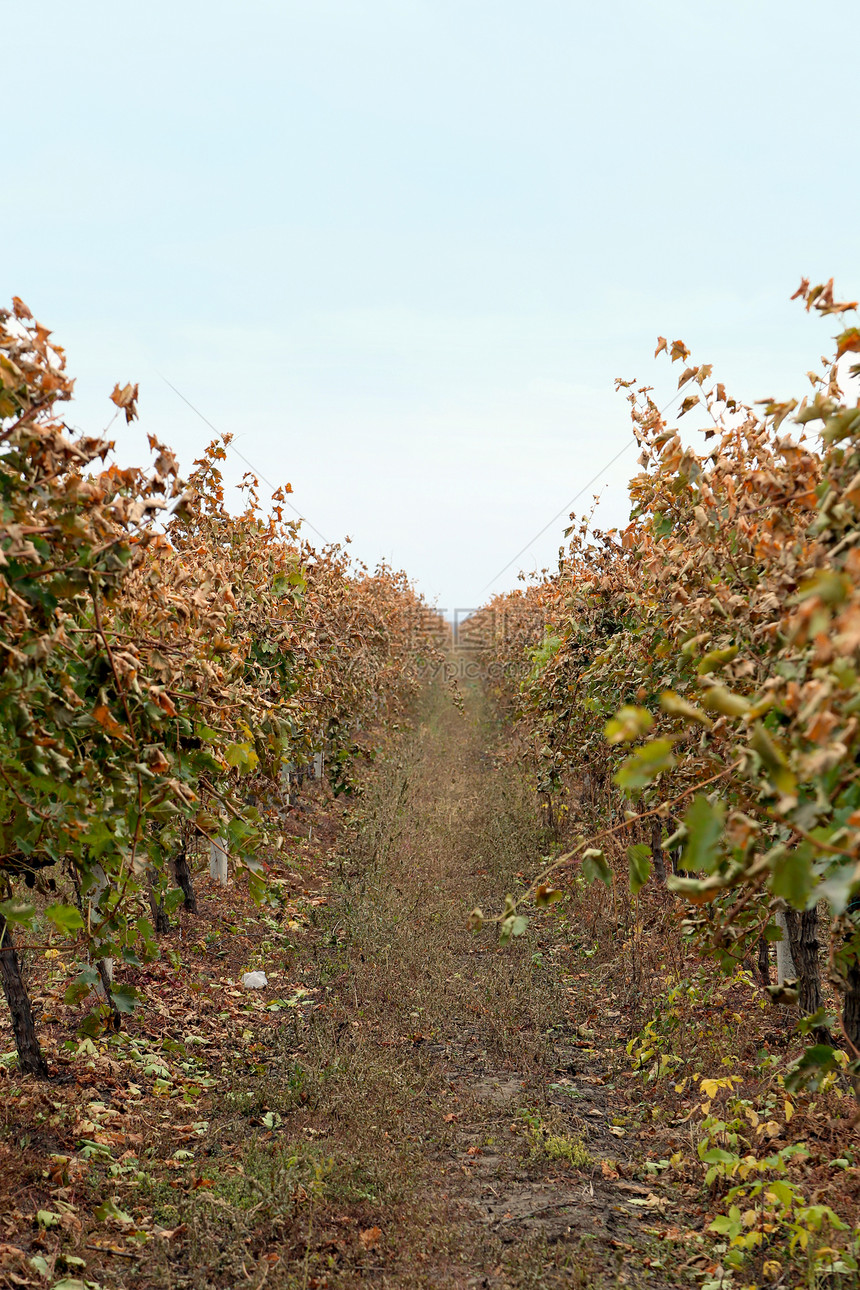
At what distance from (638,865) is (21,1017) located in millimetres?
3706

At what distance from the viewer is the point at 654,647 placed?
5.34m

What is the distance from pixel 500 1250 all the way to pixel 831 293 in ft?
12.5

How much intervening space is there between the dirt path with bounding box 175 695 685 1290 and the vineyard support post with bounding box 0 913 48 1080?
1104mm

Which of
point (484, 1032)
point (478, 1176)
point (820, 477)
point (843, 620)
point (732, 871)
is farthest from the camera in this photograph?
point (484, 1032)

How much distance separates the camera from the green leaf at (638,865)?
2.54 meters

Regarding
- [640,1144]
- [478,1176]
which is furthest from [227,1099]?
[640,1144]

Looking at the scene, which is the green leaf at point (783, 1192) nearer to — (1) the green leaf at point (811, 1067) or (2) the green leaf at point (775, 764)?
(1) the green leaf at point (811, 1067)

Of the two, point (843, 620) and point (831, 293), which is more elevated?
point (831, 293)

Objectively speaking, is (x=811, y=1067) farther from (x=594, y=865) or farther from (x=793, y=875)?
(x=793, y=875)

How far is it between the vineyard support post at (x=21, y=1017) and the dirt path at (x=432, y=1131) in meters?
1.10

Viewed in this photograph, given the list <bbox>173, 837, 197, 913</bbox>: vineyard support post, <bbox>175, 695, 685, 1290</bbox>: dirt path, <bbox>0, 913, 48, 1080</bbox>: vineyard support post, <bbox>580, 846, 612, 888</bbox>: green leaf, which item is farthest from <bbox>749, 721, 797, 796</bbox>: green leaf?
<bbox>173, 837, 197, 913</bbox>: vineyard support post

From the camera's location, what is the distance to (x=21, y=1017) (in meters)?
4.66

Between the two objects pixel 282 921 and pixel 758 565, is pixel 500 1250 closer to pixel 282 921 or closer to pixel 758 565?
pixel 758 565

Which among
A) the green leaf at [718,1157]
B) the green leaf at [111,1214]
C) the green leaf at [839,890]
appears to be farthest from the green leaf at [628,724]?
the green leaf at [111,1214]
